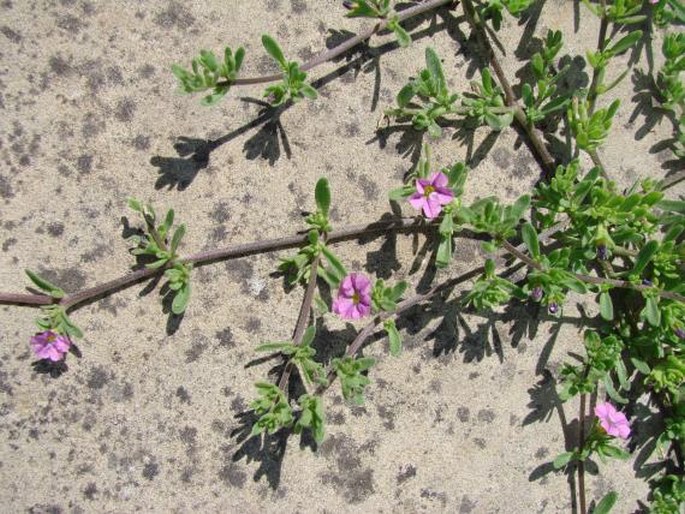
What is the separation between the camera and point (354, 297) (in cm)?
278

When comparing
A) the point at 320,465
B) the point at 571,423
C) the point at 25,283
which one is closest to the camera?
the point at 25,283

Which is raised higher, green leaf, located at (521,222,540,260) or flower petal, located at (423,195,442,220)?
flower petal, located at (423,195,442,220)

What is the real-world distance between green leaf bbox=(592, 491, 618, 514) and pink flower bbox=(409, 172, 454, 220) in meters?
1.45

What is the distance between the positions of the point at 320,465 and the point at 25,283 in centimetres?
140

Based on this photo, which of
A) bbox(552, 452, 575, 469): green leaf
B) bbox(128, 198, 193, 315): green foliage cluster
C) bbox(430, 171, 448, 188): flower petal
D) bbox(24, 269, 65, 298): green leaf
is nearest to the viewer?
bbox(24, 269, 65, 298): green leaf

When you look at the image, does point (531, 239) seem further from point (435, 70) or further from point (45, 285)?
point (45, 285)

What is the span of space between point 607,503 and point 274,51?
239 cm

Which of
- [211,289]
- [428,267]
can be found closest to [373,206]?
[428,267]

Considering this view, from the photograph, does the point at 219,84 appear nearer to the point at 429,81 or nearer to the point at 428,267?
the point at 429,81

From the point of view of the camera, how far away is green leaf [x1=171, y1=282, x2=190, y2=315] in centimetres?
271

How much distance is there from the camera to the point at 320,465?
9.44ft

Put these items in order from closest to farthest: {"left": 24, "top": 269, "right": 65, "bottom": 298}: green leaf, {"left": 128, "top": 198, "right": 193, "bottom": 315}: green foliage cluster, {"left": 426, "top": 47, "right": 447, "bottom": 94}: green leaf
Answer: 1. {"left": 24, "top": 269, "right": 65, "bottom": 298}: green leaf
2. {"left": 128, "top": 198, "right": 193, "bottom": 315}: green foliage cluster
3. {"left": 426, "top": 47, "right": 447, "bottom": 94}: green leaf

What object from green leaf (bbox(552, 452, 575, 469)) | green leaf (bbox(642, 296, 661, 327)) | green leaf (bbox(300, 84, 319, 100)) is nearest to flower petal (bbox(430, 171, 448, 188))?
green leaf (bbox(300, 84, 319, 100))

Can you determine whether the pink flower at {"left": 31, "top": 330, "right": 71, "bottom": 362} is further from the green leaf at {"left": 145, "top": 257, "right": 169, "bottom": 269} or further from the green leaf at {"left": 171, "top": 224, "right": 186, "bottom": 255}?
the green leaf at {"left": 171, "top": 224, "right": 186, "bottom": 255}
